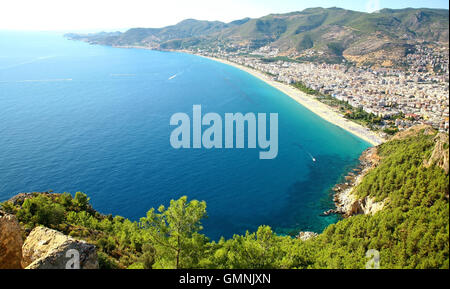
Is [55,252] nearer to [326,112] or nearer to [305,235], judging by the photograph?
[305,235]

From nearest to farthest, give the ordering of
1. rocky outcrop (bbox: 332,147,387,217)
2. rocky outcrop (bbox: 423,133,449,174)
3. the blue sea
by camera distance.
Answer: rocky outcrop (bbox: 423,133,449,174), rocky outcrop (bbox: 332,147,387,217), the blue sea

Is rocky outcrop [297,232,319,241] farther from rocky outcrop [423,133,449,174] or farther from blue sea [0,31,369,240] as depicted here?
rocky outcrop [423,133,449,174]

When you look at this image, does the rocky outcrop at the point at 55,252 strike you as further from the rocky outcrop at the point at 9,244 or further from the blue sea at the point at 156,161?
the blue sea at the point at 156,161

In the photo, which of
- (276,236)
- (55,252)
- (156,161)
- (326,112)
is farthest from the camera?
(326,112)

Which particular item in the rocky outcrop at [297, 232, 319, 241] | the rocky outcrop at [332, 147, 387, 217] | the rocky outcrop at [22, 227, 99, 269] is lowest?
the rocky outcrop at [297, 232, 319, 241]

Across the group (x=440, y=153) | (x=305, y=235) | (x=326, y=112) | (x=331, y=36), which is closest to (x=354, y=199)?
(x=305, y=235)

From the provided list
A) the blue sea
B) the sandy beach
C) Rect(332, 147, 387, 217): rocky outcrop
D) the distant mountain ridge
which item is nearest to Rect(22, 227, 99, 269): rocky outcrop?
the blue sea
